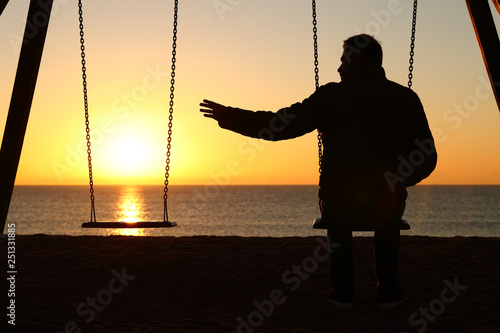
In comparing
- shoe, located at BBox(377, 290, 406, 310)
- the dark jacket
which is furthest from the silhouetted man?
shoe, located at BBox(377, 290, 406, 310)

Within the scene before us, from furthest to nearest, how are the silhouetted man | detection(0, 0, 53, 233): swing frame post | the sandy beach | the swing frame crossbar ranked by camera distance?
1. detection(0, 0, 53, 233): swing frame post
2. the swing frame crossbar
3. the sandy beach
4. the silhouetted man

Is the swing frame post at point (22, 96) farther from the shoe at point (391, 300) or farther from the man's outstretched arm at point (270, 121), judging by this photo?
the shoe at point (391, 300)

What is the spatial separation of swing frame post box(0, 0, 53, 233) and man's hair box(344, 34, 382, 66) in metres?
3.29

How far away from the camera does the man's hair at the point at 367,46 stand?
13.9 ft

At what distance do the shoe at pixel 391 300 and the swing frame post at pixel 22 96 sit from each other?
3776 millimetres

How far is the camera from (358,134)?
417 centimetres

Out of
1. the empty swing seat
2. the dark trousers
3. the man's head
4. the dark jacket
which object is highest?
the man's head

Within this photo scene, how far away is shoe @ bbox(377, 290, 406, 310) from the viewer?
15.0ft

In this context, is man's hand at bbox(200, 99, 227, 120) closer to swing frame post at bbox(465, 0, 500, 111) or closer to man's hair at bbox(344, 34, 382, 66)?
man's hair at bbox(344, 34, 382, 66)

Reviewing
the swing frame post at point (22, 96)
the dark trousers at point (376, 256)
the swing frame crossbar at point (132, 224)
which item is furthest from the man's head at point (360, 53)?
the swing frame post at point (22, 96)

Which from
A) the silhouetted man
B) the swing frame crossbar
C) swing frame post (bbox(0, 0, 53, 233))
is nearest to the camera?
the silhouetted man

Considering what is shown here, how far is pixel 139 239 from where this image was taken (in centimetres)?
842

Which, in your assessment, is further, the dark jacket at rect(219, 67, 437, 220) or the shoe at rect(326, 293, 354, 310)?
the shoe at rect(326, 293, 354, 310)

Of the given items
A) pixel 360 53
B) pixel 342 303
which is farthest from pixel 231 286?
pixel 360 53
